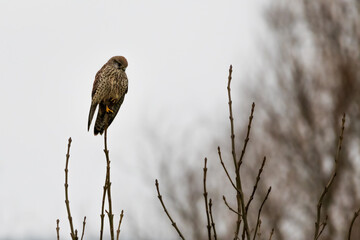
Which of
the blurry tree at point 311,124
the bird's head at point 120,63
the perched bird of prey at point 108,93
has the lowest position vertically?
the perched bird of prey at point 108,93

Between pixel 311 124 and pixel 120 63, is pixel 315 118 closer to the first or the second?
pixel 311 124

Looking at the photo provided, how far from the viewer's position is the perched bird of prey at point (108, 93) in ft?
17.5

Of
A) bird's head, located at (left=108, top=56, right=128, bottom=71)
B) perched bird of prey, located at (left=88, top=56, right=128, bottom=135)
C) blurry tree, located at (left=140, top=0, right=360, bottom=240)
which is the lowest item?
perched bird of prey, located at (left=88, top=56, right=128, bottom=135)

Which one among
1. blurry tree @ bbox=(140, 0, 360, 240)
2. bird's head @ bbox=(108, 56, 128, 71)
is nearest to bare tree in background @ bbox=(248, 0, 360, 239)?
blurry tree @ bbox=(140, 0, 360, 240)

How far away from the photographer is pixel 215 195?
768 inches

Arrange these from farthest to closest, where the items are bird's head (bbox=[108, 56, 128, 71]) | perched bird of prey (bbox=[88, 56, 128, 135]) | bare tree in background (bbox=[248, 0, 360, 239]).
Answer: bare tree in background (bbox=[248, 0, 360, 239]) < bird's head (bbox=[108, 56, 128, 71]) < perched bird of prey (bbox=[88, 56, 128, 135])

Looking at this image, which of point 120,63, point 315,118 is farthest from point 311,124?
point 120,63

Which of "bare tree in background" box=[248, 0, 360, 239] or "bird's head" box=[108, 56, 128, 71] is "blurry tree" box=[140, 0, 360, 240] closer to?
"bare tree in background" box=[248, 0, 360, 239]

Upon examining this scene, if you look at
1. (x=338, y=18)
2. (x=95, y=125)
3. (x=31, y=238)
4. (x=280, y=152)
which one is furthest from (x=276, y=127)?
(x=95, y=125)

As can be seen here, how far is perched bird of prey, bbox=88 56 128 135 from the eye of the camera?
534cm

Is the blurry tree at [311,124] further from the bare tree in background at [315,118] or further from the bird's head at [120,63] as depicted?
the bird's head at [120,63]

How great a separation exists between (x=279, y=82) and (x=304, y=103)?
82 centimetres

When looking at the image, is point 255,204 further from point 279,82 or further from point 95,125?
point 95,125

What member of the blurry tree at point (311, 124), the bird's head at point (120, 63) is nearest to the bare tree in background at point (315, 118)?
the blurry tree at point (311, 124)
